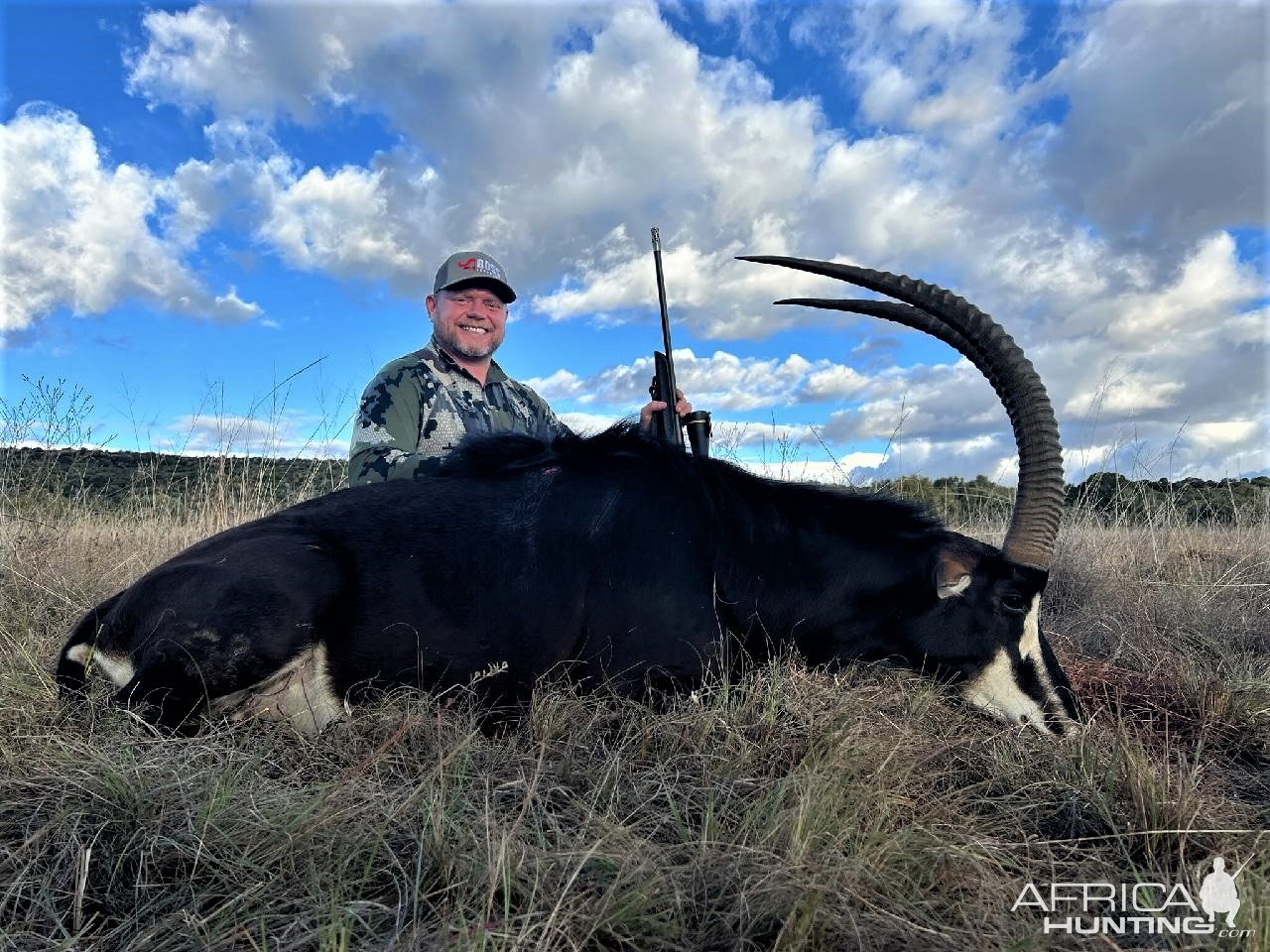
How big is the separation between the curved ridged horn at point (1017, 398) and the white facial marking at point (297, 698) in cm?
259

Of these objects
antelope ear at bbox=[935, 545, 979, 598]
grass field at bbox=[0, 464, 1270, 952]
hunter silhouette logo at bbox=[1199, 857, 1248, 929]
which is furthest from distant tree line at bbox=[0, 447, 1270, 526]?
hunter silhouette logo at bbox=[1199, 857, 1248, 929]

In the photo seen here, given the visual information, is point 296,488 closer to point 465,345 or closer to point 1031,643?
point 465,345

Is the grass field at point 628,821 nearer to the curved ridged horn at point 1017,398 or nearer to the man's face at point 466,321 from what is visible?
the curved ridged horn at point 1017,398

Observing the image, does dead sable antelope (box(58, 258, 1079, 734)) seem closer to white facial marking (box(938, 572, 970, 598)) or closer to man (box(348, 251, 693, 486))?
white facial marking (box(938, 572, 970, 598))

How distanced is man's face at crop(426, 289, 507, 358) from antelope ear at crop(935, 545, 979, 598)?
12.3 ft

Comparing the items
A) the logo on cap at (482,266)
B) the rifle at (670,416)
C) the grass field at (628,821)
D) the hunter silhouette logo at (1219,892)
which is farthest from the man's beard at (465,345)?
the hunter silhouette logo at (1219,892)

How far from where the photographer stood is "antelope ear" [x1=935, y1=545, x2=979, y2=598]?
3455 mm

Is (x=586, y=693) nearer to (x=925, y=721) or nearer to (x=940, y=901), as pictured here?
(x=925, y=721)

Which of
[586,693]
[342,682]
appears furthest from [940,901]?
[342,682]

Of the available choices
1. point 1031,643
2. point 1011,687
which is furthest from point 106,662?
point 1031,643

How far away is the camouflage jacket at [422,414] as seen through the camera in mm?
5145

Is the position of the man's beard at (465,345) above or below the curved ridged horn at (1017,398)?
above

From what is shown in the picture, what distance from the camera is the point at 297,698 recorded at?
304 centimetres

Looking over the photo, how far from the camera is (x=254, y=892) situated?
178 centimetres
